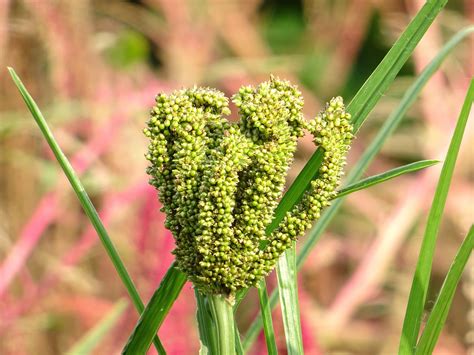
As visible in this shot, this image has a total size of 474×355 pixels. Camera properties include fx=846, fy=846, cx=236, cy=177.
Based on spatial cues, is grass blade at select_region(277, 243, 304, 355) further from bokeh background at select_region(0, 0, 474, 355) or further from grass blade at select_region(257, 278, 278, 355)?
bokeh background at select_region(0, 0, 474, 355)

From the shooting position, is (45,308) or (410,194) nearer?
(45,308)

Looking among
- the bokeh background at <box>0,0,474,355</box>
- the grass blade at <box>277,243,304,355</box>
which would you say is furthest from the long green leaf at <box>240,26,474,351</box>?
the bokeh background at <box>0,0,474,355</box>

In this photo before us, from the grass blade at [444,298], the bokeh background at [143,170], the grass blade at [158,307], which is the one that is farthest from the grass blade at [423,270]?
the bokeh background at [143,170]

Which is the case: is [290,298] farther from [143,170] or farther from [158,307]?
[143,170]

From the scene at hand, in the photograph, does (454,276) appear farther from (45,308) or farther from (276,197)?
(45,308)

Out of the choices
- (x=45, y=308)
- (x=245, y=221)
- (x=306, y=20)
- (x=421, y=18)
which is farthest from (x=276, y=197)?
(x=306, y=20)

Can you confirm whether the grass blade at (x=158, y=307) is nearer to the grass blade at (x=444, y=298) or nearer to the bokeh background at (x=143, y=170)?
the grass blade at (x=444, y=298)
